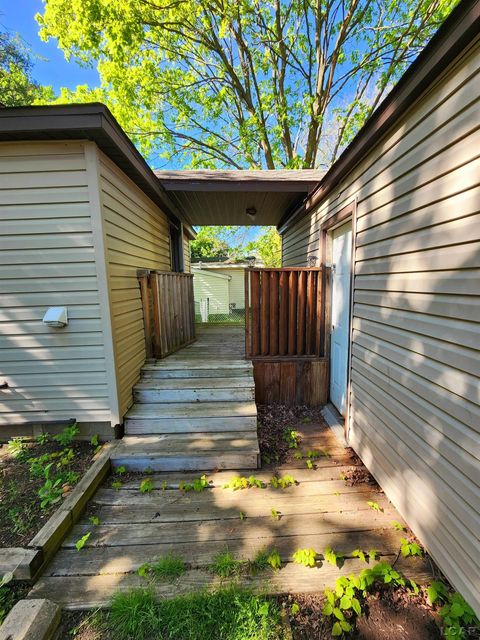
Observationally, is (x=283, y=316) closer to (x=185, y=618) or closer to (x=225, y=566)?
(x=225, y=566)

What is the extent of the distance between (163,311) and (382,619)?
11.5 ft

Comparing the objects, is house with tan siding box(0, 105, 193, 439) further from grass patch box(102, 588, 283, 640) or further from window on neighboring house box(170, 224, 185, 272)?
window on neighboring house box(170, 224, 185, 272)

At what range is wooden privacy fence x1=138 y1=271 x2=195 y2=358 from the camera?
3.71 meters

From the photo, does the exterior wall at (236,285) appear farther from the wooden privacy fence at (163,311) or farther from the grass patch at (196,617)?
the grass patch at (196,617)

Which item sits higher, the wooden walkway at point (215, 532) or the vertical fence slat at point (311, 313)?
the vertical fence slat at point (311, 313)

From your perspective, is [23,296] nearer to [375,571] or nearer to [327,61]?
[375,571]

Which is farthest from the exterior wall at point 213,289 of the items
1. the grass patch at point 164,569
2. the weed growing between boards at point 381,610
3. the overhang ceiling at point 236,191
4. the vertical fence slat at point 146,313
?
the weed growing between boards at point 381,610

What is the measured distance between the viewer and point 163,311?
154 inches

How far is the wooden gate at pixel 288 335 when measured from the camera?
12.7 ft

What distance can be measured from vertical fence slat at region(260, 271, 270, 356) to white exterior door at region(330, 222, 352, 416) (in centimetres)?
90

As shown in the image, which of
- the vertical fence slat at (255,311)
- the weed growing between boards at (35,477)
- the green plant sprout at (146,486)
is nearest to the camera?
the weed growing between boards at (35,477)

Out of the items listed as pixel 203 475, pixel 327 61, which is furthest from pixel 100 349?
pixel 327 61

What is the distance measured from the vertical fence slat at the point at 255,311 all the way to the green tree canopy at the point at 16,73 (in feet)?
30.2

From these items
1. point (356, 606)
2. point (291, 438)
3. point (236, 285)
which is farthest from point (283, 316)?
point (236, 285)
